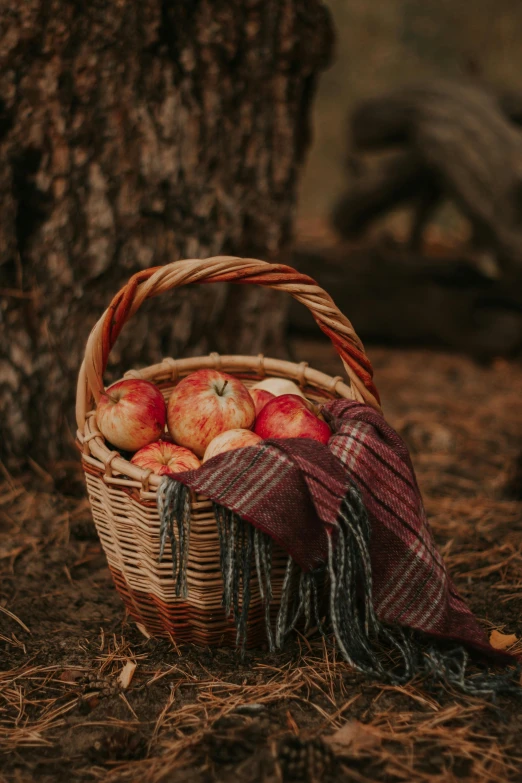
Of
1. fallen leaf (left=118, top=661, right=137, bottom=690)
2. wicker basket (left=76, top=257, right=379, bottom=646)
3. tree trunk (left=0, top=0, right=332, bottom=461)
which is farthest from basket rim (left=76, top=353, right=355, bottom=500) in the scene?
tree trunk (left=0, top=0, right=332, bottom=461)

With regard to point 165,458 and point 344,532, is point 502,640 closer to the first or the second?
point 344,532

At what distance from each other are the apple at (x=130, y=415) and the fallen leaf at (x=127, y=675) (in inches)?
21.2

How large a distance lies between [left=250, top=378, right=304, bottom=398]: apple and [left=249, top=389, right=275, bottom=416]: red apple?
0.09 feet

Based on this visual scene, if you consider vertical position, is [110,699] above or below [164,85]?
below

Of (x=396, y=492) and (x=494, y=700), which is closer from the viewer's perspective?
(x=494, y=700)

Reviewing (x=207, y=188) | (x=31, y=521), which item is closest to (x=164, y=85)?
(x=207, y=188)

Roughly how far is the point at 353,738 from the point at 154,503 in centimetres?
65

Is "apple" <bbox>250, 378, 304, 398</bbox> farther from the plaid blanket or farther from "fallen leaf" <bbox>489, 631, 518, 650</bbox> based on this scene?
"fallen leaf" <bbox>489, 631, 518, 650</bbox>

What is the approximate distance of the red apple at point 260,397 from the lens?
2033mm

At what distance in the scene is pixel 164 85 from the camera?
2789 mm

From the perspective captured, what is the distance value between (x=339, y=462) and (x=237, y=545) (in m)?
0.30

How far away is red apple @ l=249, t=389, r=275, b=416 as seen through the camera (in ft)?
6.67

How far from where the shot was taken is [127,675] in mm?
1653

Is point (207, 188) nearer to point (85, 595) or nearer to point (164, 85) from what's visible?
point (164, 85)
